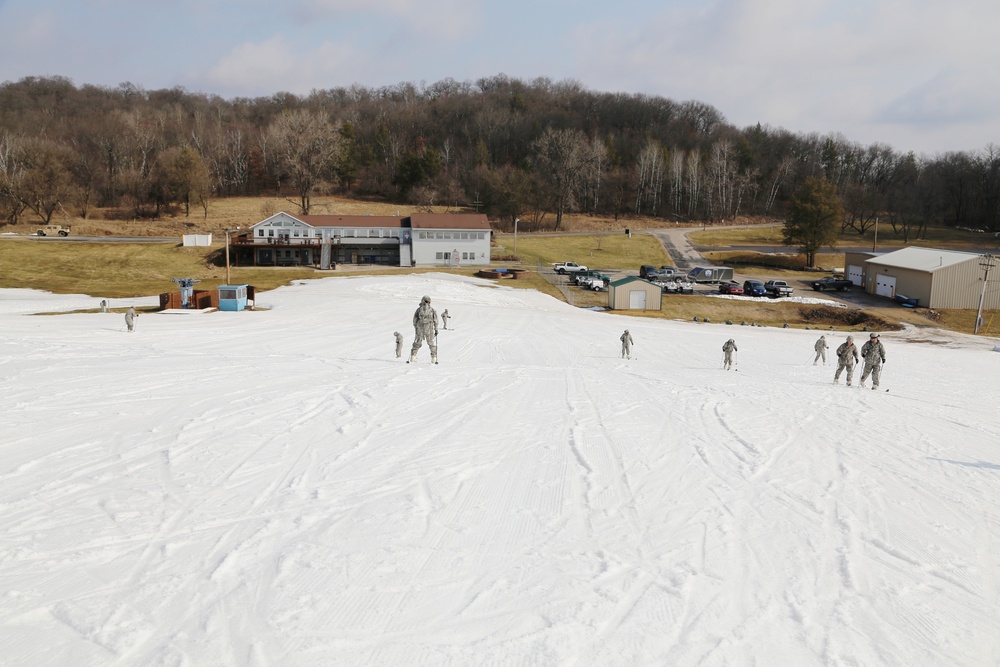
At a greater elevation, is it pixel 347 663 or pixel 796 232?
pixel 796 232

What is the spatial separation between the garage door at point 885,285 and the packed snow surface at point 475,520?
138ft

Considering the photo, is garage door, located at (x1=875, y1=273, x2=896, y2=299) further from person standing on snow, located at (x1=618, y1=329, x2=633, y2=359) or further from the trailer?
person standing on snow, located at (x1=618, y1=329, x2=633, y2=359)

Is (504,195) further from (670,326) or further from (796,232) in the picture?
(670,326)

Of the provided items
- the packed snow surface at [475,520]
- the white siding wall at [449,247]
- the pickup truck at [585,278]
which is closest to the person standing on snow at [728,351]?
the packed snow surface at [475,520]

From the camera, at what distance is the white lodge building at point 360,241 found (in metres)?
62.8

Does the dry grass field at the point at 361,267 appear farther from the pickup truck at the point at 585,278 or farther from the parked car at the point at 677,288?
the parked car at the point at 677,288

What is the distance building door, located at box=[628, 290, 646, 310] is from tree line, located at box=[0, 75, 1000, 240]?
41.5 meters

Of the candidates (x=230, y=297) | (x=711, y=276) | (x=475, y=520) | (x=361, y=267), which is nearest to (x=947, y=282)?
(x=711, y=276)

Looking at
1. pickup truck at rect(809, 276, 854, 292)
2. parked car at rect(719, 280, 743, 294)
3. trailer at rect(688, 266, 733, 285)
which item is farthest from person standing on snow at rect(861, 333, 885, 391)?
pickup truck at rect(809, 276, 854, 292)

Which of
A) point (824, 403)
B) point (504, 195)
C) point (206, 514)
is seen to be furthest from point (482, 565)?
point (504, 195)

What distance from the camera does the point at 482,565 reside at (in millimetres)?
7020

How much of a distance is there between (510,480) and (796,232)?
70.7 metres

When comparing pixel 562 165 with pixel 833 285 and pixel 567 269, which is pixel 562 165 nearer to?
pixel 567 269

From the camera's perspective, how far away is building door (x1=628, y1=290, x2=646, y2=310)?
155 ft
